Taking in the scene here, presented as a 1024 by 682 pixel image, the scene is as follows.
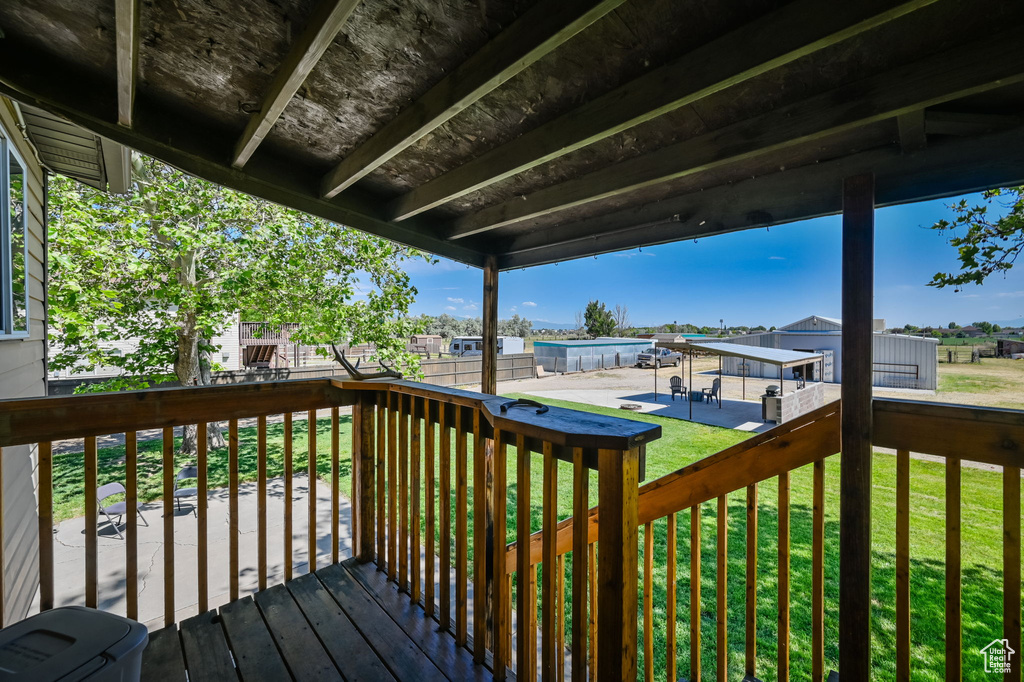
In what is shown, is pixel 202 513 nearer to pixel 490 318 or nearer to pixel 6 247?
pixel 6 247

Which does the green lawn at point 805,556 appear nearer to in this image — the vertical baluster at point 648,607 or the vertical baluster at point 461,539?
the vertical baluster at point 648,607

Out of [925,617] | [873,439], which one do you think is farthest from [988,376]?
[925,617]

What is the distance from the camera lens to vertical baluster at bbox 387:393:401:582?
1941 mm

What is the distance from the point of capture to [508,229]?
3.07 metres

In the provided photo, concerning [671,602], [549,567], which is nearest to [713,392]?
[671,602]

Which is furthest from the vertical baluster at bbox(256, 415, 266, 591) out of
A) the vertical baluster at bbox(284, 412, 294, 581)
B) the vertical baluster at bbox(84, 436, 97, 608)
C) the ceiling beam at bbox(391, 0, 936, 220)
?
the ceiling beam at bbox(391, 0, 936, 220)

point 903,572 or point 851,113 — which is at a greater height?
point 851,113

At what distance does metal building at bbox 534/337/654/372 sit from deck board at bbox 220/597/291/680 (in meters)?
16.4

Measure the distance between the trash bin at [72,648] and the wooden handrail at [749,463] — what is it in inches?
47.5

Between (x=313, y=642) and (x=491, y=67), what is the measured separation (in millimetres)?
2164

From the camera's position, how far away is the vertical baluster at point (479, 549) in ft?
4.71

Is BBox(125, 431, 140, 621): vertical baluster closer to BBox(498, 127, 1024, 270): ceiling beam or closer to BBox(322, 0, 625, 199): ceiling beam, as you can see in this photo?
BBox(322, 0, 625, 199): ceiling beam

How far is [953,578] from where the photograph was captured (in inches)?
48.0

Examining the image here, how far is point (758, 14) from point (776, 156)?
0.83 meters
